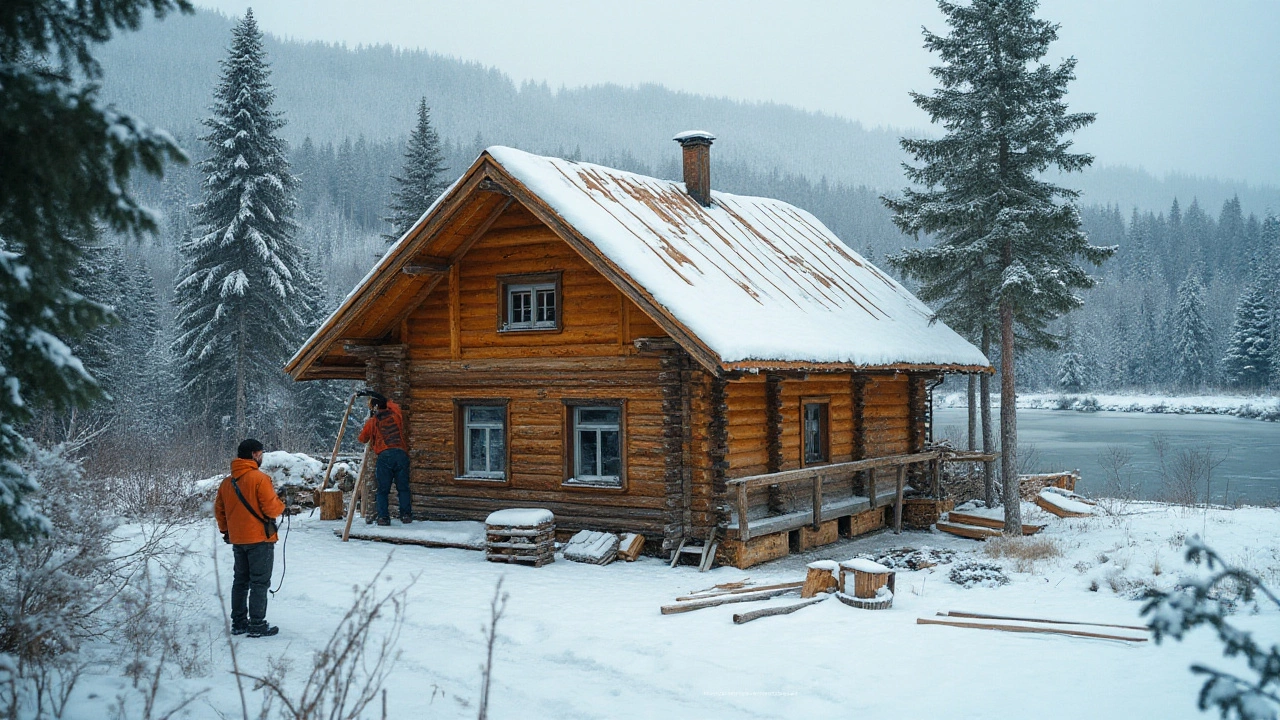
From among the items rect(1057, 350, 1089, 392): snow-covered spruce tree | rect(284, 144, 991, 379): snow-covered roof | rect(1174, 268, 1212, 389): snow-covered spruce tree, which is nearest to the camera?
rect(284, 144, 991, 379): snow-covered roof

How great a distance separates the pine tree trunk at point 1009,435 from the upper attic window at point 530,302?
28.9 feet

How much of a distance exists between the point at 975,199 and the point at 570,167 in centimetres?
793

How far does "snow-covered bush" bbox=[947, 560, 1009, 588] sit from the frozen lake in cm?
1609

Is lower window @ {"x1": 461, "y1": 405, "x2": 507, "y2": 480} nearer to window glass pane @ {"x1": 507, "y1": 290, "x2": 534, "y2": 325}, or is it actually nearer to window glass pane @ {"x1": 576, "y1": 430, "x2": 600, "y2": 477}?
window glass pane @ {"x1": 576, "y1": 430, "x2": 600, "y2": 477}

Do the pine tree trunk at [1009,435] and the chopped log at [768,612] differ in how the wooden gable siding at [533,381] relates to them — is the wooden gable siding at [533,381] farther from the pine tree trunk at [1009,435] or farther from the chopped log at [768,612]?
the pine tree trunk at [1009,435]

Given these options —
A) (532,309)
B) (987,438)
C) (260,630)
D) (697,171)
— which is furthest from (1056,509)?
(260,630)

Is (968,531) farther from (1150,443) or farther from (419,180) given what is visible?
(1150,443)

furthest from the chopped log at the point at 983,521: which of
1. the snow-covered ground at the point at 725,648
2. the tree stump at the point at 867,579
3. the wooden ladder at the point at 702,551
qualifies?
the tree stump at the point at 867,579

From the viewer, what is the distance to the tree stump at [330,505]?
1797cm

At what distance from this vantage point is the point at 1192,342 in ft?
247

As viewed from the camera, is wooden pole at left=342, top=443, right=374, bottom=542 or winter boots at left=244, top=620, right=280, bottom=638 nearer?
winter boots at left=244, top=620, right=280, bottom=638

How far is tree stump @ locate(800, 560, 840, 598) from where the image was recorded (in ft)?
35.8

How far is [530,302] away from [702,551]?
510 cm

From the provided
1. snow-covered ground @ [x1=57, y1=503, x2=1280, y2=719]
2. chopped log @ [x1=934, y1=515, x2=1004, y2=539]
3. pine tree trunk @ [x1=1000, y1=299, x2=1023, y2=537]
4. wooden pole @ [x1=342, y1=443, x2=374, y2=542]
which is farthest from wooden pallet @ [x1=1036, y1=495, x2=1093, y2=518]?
wooden pole @ [x1=342, y1=443, x2=374, y2=542]
